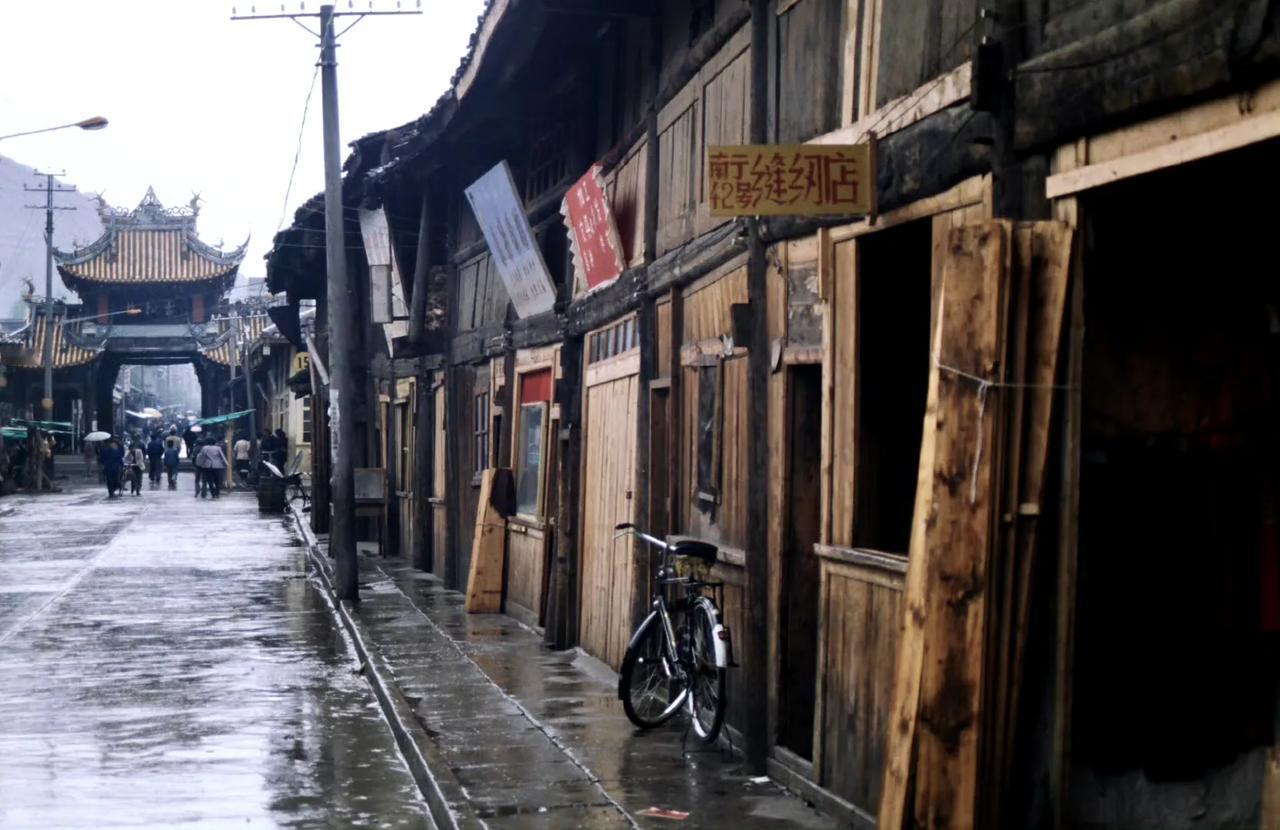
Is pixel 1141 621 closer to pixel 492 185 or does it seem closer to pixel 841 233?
pixel 841 233

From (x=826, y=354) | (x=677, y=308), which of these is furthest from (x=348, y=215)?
(x=826, y=354)

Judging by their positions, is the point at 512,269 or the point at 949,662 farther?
the point at 512,269

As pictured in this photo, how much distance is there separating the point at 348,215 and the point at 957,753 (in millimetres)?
24086

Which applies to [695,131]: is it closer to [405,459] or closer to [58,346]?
[405,459]

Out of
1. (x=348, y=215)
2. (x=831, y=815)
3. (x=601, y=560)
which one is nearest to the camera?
(x=831, y=815)

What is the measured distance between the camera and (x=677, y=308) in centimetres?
1132

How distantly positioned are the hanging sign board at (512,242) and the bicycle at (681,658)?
561 centimetres

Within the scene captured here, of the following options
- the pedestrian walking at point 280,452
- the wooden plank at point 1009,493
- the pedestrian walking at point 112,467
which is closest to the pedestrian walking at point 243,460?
the pedestrian walking at point 112,467

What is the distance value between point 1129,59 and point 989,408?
1.20 m

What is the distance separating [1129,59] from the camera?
5297mm

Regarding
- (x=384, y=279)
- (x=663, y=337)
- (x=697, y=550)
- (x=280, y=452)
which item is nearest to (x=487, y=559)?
(x=663, y=337)

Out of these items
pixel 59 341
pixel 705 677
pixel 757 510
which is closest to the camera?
pixel 757 510

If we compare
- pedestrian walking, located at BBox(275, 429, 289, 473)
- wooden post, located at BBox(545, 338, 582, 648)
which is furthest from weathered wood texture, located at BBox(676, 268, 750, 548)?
pedestrian walking, located at BBox(275, 429, 289, 473)

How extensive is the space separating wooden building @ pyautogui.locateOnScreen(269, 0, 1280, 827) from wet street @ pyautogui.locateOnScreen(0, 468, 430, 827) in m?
2.34
